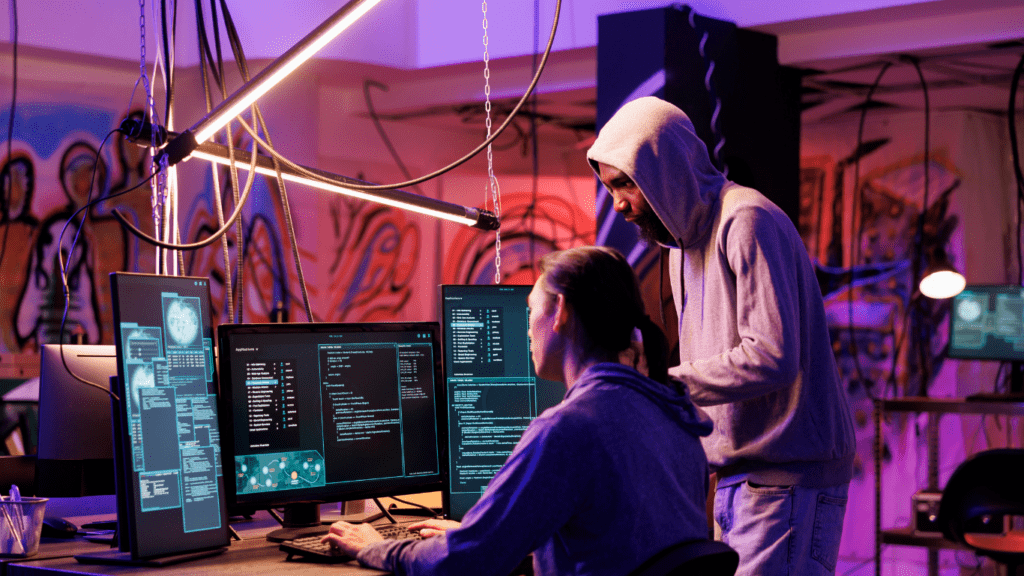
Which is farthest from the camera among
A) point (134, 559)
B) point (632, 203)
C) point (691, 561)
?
point (632, 203)

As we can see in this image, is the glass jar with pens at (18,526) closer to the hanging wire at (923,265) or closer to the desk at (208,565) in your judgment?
the desk at (208,565)

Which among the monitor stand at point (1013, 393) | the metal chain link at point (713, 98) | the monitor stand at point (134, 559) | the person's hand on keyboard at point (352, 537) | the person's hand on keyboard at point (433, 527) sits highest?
the metal chain link at point (713, 98)

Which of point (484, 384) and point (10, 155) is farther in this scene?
point (10, 155)

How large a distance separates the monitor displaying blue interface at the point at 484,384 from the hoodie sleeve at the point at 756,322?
0.54 metres

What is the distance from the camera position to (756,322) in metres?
2.03

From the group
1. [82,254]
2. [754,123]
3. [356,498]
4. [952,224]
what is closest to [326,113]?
[82,254]

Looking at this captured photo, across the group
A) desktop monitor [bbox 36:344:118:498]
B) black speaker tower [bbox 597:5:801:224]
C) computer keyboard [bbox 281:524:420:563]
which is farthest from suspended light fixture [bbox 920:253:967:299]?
desktop monitor [bbox 36:344:118:498]

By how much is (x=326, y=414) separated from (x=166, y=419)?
376mm

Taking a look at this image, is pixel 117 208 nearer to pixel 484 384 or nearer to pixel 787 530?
pixel 484 384

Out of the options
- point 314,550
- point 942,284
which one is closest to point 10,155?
point 314,550

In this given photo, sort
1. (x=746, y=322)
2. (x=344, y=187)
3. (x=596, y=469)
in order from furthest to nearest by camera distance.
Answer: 1. (x=344, y=187)
2. (x=746, y=322)
3. (x=596, y=469)

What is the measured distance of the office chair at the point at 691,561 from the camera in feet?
4.60

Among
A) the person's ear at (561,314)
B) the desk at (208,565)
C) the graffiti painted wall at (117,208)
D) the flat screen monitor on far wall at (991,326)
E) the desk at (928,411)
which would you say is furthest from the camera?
the graffiti painted wall at (117,208)

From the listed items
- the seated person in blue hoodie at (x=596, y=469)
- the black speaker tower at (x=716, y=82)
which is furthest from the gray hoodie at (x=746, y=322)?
the black speaker tower at (x=716, y=82)
